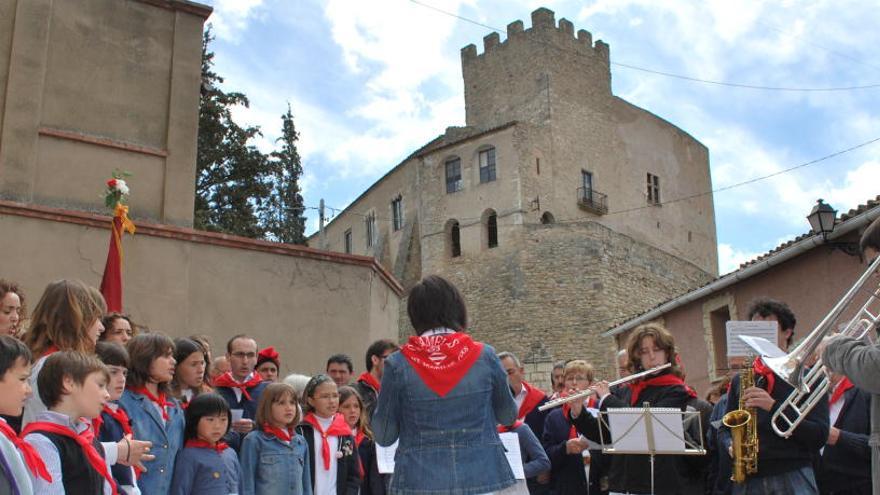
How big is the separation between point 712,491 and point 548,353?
115ft

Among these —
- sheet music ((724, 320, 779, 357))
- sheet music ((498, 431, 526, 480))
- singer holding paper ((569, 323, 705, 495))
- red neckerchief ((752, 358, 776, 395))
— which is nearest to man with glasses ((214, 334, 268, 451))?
sheet music ((498, 431, 526, 480))

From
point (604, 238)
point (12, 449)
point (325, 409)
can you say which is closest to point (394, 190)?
point (604, 238)

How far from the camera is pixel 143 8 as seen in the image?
47.1 feet

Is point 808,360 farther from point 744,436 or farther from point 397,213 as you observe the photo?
point 397,213

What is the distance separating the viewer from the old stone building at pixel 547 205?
139 ft

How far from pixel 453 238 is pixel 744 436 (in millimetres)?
41423

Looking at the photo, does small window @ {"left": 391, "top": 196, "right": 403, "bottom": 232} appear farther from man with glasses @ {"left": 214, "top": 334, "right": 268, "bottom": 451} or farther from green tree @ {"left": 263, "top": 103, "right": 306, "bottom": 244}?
man with glasses @ {"left": 214, "top": 334, "right": 268, "bottom": 451}

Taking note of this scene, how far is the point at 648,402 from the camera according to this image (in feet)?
19.8

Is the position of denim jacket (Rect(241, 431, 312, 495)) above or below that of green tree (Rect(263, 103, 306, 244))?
below

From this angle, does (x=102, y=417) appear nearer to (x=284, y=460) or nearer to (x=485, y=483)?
(x=284, y=460)

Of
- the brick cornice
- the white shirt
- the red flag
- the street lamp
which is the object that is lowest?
the white shirt

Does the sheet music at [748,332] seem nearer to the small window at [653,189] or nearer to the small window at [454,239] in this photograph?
the small window at [454,239]

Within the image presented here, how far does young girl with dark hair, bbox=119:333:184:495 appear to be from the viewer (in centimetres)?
568

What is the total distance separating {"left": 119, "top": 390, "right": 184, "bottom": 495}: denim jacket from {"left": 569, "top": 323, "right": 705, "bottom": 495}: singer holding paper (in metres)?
2.73
